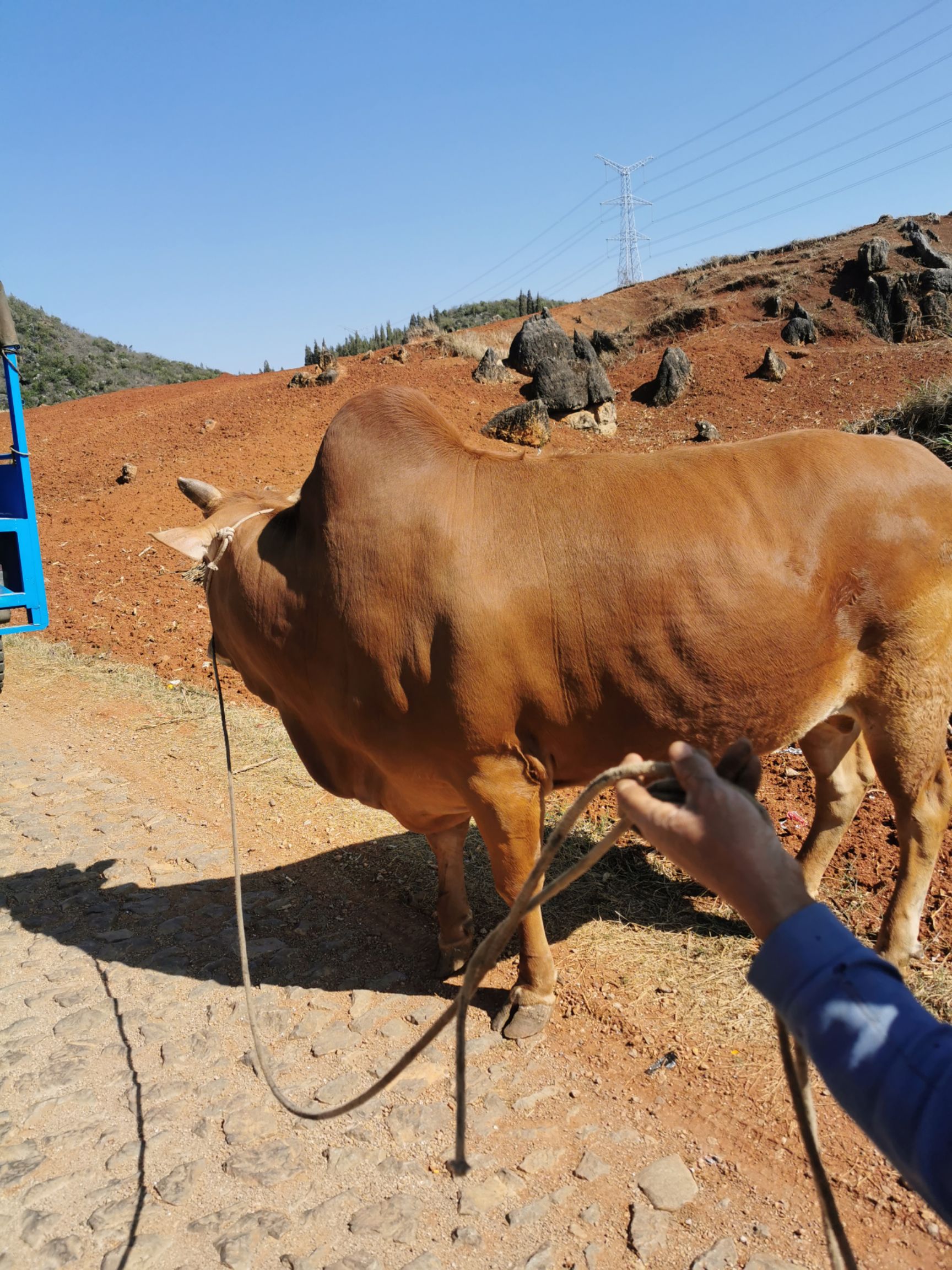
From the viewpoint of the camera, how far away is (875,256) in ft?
90.6

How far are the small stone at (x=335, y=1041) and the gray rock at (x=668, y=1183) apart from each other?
138 centimetres

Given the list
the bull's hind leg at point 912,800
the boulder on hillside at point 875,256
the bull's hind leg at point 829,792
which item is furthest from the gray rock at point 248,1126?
the boulder on hillside at point 875,256

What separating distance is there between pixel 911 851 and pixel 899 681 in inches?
33.9

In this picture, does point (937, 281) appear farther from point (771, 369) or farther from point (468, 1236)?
point (468, 1236)

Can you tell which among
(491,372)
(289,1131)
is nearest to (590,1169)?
(289,1131)

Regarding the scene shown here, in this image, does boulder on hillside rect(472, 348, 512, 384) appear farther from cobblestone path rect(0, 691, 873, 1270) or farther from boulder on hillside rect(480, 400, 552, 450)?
cobblestone path rect(0, 691, 873, 1270)

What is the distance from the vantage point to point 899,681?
12.4ft

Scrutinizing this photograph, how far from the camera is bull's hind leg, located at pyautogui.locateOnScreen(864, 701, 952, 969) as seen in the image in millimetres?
3855

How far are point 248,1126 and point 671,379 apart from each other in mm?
17870

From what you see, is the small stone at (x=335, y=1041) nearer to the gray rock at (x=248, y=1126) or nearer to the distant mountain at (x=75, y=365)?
the gray rock at (x=248, y=1126)

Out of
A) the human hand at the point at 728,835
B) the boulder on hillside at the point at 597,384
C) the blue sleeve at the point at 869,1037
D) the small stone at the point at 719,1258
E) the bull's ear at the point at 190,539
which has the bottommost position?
the small stone at the point at 719,1258

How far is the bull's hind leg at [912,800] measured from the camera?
152 inches

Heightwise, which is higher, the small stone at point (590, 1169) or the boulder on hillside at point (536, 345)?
the boulder on hillside at point (536, 345)

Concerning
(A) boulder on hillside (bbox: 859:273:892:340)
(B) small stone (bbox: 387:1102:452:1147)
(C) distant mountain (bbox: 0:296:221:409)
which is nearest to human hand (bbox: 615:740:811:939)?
(B) small stone (bbox: 387:1102:452:1147)
